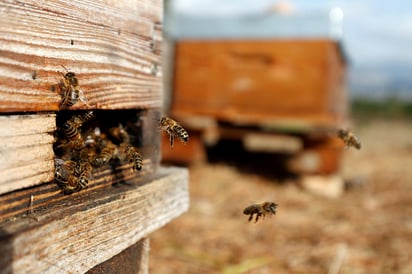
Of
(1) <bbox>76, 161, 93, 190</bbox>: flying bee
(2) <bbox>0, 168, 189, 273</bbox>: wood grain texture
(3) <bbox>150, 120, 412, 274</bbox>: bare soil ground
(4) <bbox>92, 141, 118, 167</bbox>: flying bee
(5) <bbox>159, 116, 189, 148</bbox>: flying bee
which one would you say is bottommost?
(3) <bbox>150, 120, 412, 274</bbox>: bare soil ground

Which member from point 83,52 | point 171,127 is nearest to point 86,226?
point 83,52

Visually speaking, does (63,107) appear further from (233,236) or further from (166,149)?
(166,149)

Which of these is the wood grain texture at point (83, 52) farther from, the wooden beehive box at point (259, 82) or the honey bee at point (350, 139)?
the wooden beehive box at point (259, 82)

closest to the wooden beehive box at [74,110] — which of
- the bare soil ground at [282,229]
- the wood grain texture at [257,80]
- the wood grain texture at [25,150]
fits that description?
the wood grain texture at [25,150]

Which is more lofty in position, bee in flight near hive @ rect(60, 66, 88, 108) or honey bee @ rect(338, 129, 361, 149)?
bee in flight near hive @ rect(60, 66, 88, 108)

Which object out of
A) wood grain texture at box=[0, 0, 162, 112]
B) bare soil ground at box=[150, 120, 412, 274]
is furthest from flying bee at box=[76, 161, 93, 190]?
bare soil ground at box=[150, 120, 412, 274]

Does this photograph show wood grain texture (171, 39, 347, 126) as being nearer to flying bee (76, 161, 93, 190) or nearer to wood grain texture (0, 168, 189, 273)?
wood grain texture (0, 168, 189, 273)
